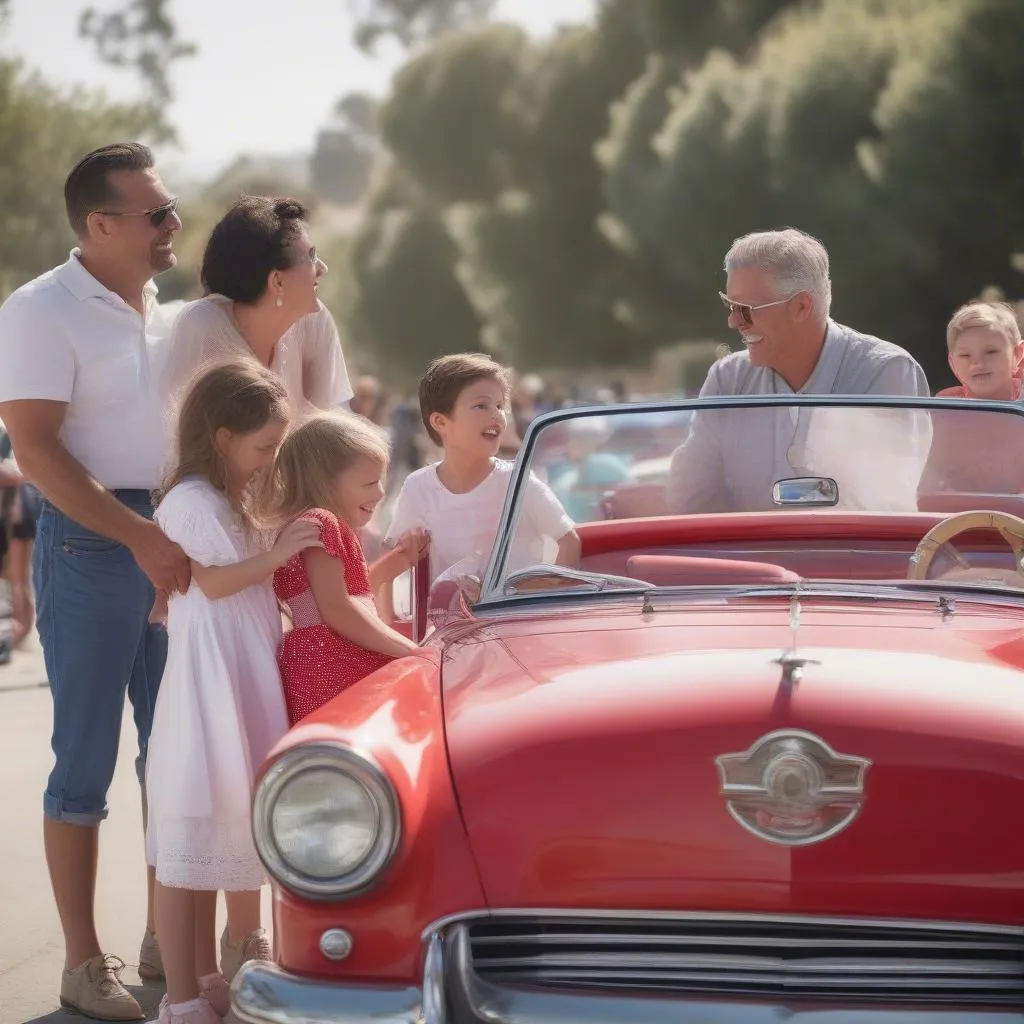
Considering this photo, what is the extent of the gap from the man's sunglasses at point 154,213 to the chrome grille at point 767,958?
2356 mm

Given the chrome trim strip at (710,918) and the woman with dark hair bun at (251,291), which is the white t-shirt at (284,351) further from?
the chrome trim strip at (710,918)

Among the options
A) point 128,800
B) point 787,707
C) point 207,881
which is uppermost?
point 787,707

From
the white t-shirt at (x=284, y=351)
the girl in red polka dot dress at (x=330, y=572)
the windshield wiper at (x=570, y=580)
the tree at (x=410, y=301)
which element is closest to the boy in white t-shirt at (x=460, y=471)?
the white t-shirt at (x=284, y=351)

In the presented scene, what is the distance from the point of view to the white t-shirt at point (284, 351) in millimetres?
4965

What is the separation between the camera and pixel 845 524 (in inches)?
183

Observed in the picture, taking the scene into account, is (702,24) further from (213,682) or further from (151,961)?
(213,682)

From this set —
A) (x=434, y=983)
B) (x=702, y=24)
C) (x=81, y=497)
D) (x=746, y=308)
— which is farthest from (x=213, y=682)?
(x=702, y=24)

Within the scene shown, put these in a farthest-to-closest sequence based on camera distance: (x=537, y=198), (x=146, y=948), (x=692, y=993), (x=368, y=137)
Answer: (x=368, y=137)
(x=537, y=198)
(x=146, y=948)
(x=692, y=993)

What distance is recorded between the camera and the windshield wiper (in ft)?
13.9

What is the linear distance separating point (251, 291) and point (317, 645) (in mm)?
1108

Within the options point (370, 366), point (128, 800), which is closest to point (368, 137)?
point (370, 366)

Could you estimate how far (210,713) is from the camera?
14.3 ft

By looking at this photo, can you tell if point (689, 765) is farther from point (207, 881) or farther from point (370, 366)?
point (370, 366)

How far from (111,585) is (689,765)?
2.00 metres
